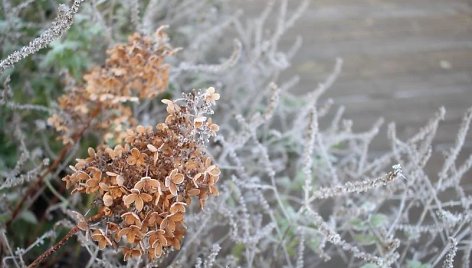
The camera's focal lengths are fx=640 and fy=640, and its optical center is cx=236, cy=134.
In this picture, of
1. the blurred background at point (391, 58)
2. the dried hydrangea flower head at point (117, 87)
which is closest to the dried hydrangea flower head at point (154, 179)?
the dried hydrangea flower head at point (117, 87)

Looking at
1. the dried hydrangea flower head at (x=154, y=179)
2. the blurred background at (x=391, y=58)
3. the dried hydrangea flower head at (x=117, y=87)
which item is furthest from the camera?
the blurred background at (x=391, y=58)

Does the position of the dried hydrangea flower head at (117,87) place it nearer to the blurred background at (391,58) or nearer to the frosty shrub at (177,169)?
the frosty shrub at (177,169)

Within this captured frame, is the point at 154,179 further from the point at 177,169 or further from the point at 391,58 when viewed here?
the point at 391,58

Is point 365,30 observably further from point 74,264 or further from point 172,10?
point 74,264

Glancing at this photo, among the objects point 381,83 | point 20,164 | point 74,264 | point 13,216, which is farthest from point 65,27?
point 381,83

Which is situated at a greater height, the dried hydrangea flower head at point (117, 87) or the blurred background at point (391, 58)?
the dried hydrangea flower head at point (117, 87)
